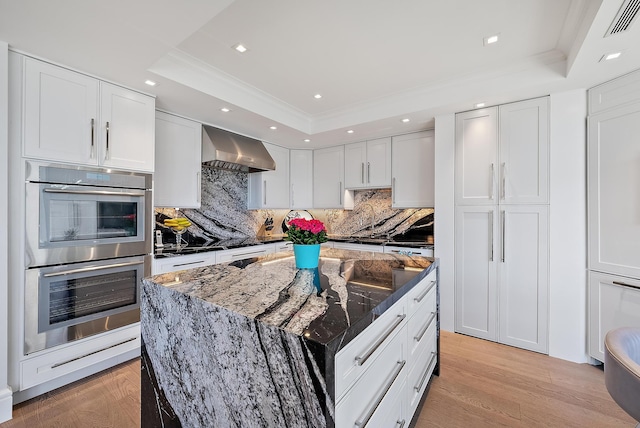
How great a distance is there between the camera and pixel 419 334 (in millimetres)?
1673

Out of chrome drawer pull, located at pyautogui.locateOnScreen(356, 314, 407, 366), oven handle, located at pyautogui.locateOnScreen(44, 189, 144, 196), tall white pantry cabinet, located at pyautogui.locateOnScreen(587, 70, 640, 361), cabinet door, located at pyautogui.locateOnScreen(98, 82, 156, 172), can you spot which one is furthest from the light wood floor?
cabinet door, located at pyautogui.locateOnScreen(98, 82, 156, 172)

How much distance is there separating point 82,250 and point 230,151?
1714 millimetres

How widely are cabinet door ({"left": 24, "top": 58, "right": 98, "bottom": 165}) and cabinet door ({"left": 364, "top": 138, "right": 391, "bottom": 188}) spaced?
120 inches

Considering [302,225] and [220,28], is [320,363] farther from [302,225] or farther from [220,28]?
[220,28]

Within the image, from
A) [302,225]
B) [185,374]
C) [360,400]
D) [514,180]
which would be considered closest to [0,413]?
[185,374]

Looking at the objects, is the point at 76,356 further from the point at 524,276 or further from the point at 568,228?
the point at 568,228

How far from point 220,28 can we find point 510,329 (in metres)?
3.54

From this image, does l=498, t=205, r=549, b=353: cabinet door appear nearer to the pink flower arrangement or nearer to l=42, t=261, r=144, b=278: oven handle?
the pink flower arrangement

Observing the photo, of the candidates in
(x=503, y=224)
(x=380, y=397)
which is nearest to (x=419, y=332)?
(x=380, y=397)

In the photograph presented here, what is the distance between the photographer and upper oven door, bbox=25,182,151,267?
1920 millimetres

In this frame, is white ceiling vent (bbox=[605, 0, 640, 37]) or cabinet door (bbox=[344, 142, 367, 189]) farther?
cabinet door (bbox=[344, 142, 367, 189])

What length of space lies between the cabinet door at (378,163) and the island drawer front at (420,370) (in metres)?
2.27

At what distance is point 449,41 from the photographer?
209 centimetres

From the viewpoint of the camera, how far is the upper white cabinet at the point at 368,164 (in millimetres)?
3898
